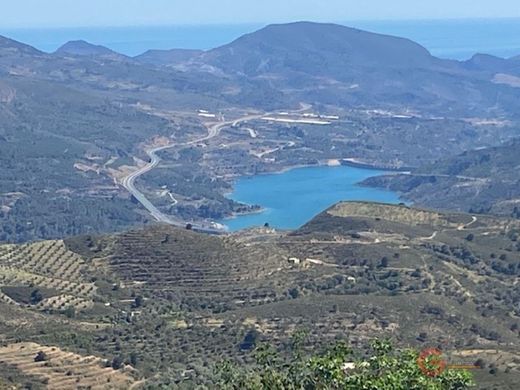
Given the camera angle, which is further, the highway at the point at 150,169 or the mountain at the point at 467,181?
the mountain at the point at 467,181

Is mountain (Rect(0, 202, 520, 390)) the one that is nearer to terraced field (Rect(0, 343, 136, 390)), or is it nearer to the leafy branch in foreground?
terraced field (Rect(0, 343, 136, 390))

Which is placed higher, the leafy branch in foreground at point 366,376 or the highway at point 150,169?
the leafy branch in foreground at point 366,376

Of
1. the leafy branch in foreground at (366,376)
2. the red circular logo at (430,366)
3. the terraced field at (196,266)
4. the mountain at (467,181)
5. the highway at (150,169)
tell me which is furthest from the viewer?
the mountain at (467,181)

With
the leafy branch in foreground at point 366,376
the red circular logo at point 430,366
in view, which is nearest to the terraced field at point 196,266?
the leafy branch in foreground at point 366,376

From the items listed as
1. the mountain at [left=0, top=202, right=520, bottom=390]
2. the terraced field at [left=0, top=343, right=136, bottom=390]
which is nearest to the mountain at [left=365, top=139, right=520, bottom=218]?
the mountain at [left=0, top=202, right=520, bottom=390]

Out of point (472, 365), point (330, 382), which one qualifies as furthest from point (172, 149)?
point (330, 382)

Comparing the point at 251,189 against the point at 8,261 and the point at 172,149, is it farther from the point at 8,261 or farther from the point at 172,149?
the point at 8,261

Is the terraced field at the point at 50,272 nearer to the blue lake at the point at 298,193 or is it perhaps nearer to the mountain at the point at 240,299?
the mountain at the point at 240,299
